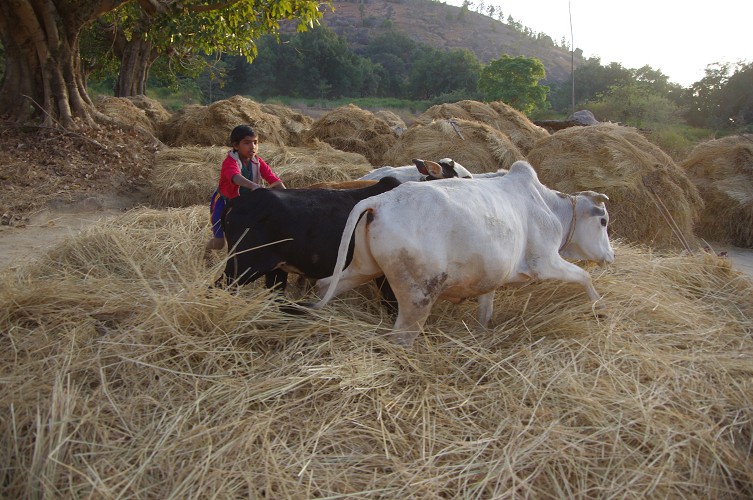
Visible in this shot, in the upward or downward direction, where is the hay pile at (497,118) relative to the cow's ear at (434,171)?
downward

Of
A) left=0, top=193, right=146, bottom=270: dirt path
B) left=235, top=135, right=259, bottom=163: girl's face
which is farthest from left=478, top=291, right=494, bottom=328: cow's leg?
left=0, top=193, right=146, bottom=270: dirt path

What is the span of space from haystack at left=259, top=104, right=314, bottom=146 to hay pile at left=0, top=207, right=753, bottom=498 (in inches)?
355

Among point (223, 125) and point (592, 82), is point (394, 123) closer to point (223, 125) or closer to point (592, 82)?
point (223, 125)

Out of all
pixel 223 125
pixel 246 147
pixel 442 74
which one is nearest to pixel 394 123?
pixel 223 125

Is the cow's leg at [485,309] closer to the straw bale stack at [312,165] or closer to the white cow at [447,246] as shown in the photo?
the white cow at [447,246]

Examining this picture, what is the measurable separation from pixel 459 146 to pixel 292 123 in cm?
603

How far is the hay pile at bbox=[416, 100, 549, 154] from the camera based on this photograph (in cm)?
1035

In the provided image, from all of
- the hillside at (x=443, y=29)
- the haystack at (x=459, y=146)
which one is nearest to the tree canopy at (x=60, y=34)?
the haystack at (x=459, y=146)

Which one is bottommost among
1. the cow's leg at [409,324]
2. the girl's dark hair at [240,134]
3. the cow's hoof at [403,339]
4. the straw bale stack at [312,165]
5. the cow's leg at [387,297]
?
the straw bale stack at [312,165]

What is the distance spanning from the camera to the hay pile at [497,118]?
10.3 m

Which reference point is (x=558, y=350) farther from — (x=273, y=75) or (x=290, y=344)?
(x=273, y=75)

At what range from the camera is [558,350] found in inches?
137

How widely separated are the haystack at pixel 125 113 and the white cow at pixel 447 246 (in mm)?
9589

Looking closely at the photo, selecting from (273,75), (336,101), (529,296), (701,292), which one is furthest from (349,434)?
(273,75)
